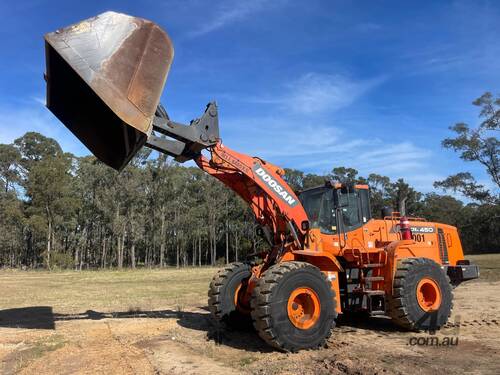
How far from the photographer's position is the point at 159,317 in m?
11.0

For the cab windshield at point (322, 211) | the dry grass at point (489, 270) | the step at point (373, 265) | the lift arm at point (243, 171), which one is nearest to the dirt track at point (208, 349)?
the step at point (373, 265)

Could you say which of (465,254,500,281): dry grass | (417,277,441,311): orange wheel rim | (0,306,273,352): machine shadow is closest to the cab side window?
(417,277,441,311): orange wheel rim

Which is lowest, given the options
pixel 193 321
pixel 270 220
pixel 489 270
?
pixel 193 321

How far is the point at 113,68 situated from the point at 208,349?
459 centimetres

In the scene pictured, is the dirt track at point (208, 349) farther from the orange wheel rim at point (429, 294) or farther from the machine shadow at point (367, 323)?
the orange wheel rim at point (429, 294)

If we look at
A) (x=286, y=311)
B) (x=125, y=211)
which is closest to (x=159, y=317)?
(x=286, y=311)

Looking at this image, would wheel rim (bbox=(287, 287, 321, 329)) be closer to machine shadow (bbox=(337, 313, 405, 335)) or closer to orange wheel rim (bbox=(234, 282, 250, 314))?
orange wheel rim (bbox=(234, 282, 250, 314))

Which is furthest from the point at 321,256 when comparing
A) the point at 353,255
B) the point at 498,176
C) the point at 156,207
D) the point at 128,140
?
the point at 156,207

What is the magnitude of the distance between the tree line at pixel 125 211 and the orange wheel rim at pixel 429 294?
39184mm

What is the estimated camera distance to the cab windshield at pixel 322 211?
9.23 m

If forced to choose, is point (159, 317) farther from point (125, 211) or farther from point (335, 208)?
point (125, 211)

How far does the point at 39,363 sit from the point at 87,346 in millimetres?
1079

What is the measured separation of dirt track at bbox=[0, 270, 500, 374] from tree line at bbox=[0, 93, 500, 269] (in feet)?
127

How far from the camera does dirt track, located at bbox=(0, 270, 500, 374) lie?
637 cm
